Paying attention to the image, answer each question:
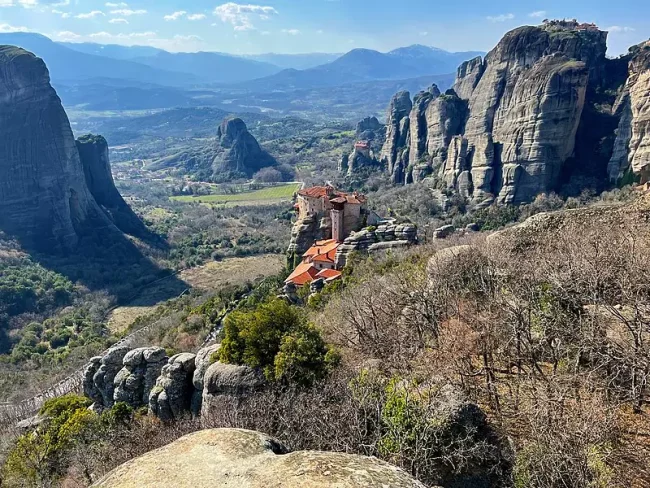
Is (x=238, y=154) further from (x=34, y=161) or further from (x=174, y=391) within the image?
(x=174, y=391)

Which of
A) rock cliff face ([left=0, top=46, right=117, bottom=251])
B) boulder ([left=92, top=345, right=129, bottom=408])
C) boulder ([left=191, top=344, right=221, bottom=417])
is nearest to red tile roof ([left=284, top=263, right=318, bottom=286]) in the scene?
boulder ([left=92, top=345, right=129, bottom=408])

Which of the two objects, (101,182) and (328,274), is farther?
(101,182)

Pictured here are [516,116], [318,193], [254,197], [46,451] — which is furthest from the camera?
[254,197]

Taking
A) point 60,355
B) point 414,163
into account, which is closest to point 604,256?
point 60,355

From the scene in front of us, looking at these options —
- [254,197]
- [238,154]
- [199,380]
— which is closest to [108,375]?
[199,380]

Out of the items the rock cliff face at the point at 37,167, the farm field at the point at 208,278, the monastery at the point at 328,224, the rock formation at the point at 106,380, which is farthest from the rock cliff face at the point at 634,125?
the rock cliff face at the point at 37,167

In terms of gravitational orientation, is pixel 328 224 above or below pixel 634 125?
below
